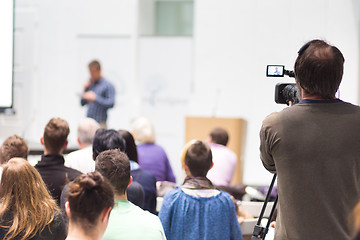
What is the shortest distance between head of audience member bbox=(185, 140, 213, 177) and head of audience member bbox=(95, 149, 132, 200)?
65cm

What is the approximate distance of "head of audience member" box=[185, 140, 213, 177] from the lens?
2863 millimetres

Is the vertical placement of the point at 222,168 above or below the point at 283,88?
below

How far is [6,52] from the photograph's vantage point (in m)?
6.10

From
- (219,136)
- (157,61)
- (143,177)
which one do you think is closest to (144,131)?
(219,136)

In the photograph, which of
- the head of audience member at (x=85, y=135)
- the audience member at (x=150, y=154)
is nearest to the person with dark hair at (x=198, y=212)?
the head of audience member at (x=85, y=135)

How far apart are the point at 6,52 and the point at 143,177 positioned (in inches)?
138

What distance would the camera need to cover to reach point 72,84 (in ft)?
25.2

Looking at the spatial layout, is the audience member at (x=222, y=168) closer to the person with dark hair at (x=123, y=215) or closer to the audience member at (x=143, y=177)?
the audience member at (x=143, y=177)

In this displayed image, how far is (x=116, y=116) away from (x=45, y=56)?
51.6 inches

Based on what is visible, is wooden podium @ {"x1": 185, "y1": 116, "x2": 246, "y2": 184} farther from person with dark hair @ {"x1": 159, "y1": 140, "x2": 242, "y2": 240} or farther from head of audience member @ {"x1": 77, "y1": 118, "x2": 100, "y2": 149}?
person with dark hair @ {"x1": 159, "y1": 140, "x2": 242, "y2": 240}

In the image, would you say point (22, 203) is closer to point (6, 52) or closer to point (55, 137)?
point (55, 137)

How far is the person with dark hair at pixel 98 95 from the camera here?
254 inches

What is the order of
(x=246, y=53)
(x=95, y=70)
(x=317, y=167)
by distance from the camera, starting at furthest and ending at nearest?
(x=246, y=53)
(x=95, y=70)
(x=317, y=167)

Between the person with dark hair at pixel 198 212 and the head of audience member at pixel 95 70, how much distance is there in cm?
383
